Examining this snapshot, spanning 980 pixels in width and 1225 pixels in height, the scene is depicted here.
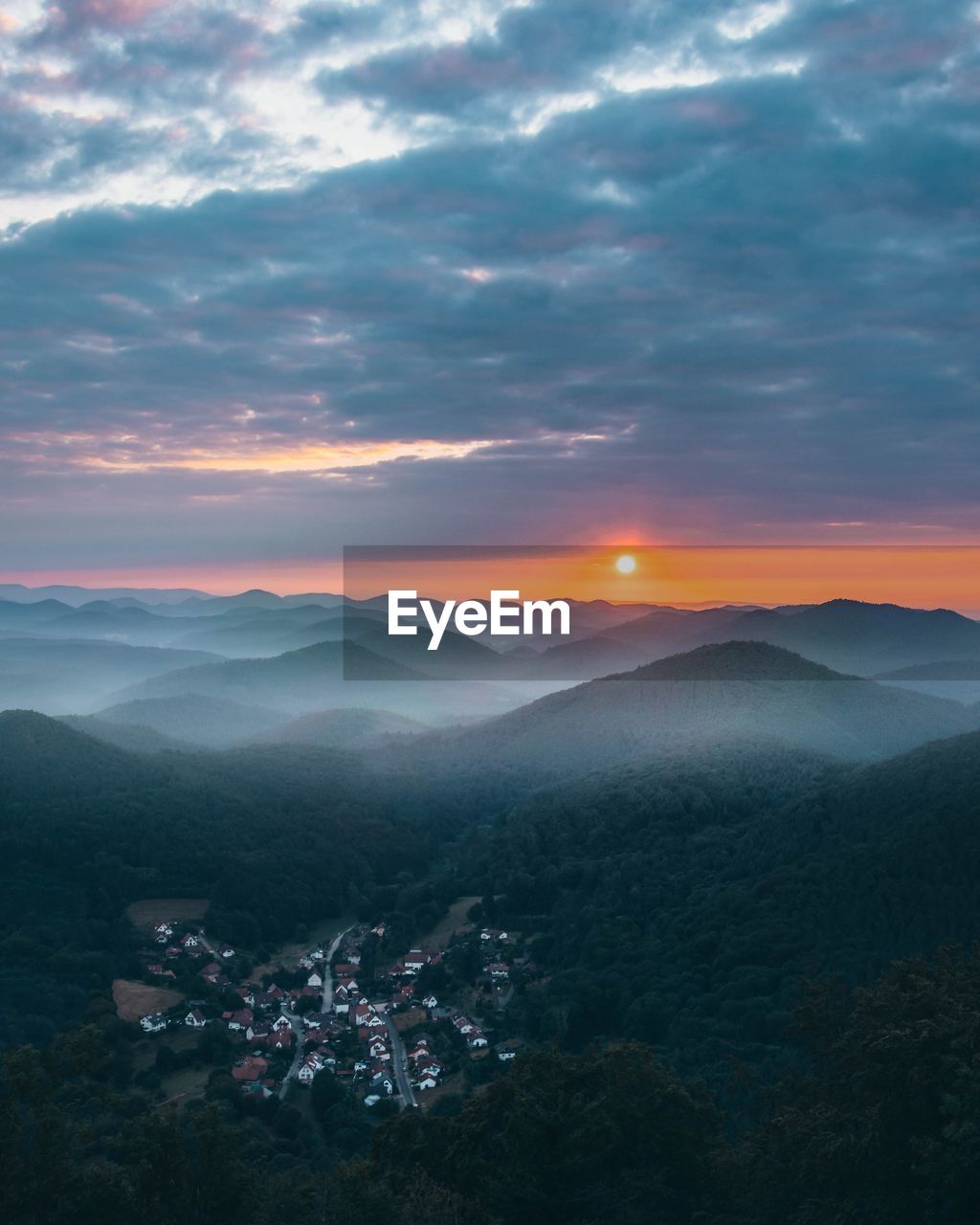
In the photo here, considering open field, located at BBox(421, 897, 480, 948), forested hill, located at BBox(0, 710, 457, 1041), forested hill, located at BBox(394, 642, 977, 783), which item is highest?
forested hill, located at BBox(394, 642, 977, 783)

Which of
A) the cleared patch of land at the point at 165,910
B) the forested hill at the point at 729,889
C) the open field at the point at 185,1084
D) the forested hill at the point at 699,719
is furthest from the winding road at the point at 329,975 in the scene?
the forested hill at the point at 699,719

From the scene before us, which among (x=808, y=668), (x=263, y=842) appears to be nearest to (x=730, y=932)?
(x=263, y=842)

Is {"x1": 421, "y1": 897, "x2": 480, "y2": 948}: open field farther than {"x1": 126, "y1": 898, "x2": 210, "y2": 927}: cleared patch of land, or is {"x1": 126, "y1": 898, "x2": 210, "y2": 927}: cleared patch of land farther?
{"x1": 126, "y1": 898, "x2": 210, "y2": 927}: cleared patch of land

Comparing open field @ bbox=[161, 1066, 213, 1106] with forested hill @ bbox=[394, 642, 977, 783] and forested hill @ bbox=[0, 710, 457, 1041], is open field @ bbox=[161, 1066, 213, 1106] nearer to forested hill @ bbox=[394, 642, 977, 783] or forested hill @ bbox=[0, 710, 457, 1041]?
forested hill @ bbox=[0, 710, 457, 1041]

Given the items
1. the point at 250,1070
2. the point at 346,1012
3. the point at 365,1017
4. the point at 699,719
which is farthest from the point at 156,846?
the point at 699,719

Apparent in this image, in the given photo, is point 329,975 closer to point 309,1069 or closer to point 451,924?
point 451,924

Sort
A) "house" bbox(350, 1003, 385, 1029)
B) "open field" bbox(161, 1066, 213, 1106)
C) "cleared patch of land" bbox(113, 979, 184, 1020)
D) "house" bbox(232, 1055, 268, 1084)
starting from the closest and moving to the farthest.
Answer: "open field" bbox(161, 1066, 213, 1106)
"house" bbox(232, 1055, 268, 1084)
"house" bbox(350, 1003, 385, 1029)
"cleared patch of land" bbox(113, 979, 184, 1020)

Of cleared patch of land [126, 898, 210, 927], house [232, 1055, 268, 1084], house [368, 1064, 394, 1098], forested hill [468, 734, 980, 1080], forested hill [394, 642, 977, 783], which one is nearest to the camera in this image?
house [368, 1064, 394, 1098]

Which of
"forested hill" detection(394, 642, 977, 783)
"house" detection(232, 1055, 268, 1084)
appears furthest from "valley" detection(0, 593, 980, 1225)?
"forested hill" detection(394, 642, 977, 783)
